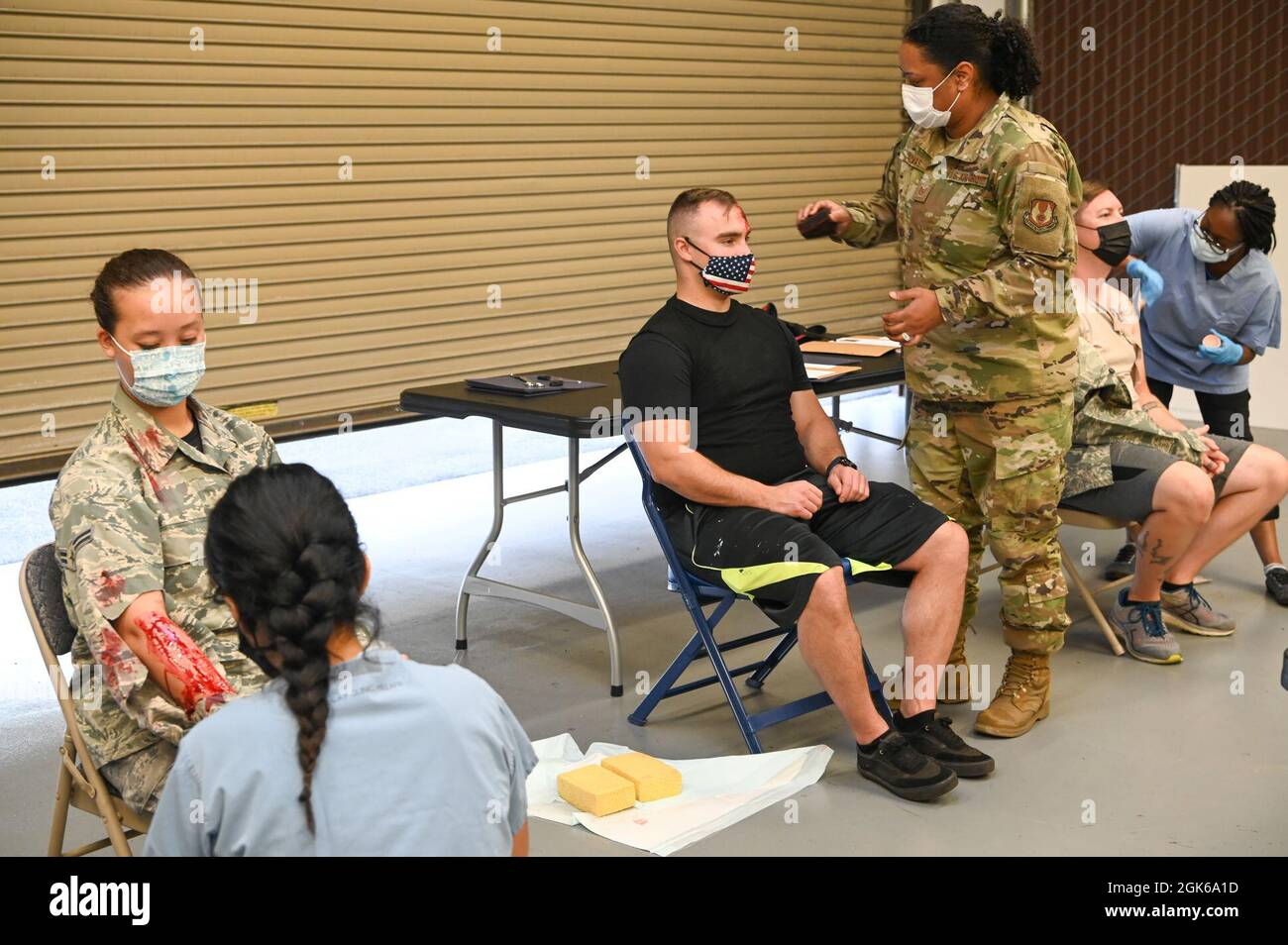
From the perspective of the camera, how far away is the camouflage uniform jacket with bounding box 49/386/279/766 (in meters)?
2.48

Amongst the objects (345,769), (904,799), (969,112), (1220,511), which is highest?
(969,112)

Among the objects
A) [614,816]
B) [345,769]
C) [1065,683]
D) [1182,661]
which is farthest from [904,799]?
[345,769]

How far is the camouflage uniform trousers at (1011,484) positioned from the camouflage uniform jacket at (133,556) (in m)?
1.98

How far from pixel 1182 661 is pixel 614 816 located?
2110 mm

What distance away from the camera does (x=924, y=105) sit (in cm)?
371

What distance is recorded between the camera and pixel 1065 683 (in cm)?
434

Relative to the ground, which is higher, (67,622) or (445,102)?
(445,102)

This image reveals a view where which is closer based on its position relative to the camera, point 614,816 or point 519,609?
point 614,816

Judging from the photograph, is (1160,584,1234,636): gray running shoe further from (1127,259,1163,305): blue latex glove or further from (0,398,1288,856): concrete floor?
(1127,259,1163,305): blue latex glove

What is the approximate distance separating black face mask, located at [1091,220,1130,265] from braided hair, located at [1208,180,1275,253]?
60 cm

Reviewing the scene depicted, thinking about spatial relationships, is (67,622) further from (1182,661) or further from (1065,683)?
(1182,661)

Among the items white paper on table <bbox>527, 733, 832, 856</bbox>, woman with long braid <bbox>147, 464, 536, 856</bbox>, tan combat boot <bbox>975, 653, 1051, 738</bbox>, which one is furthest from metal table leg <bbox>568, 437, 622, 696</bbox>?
woman with long braid <bbox>147, 464, 536, 856</bbox>

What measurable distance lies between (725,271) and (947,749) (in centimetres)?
139

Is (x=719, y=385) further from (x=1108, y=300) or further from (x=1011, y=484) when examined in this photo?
(x=1108, y=300)
